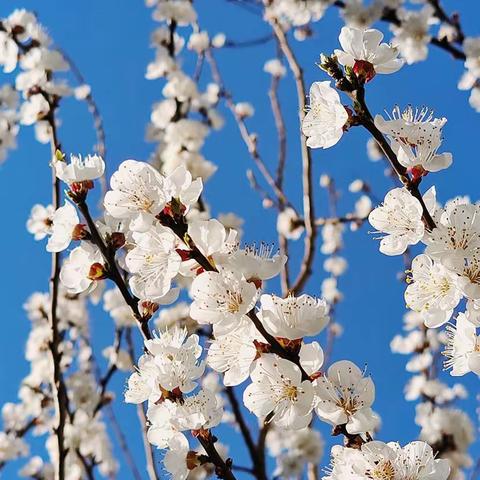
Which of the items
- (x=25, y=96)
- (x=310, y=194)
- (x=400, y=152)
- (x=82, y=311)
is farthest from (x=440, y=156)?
(x=82, y=311)

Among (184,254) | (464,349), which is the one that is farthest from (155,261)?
(464,349)

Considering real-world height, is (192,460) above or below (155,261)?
below

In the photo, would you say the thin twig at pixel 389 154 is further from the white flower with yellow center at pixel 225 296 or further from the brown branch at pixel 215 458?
the brown branch at pixel 215 458

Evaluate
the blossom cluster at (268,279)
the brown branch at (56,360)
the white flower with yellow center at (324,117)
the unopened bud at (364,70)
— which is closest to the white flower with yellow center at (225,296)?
the blossom cluster at (268,279)

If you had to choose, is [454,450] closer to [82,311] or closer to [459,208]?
[82,311]

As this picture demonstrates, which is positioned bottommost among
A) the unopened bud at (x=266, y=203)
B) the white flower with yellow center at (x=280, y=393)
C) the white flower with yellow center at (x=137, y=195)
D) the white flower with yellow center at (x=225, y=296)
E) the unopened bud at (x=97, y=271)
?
the white flower with yellow center at (x=280, y=393)

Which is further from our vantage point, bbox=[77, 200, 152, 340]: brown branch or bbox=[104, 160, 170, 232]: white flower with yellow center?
bbox=[77, 200, 152, 340]: brown branch

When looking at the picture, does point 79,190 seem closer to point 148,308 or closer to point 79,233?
point 79,233

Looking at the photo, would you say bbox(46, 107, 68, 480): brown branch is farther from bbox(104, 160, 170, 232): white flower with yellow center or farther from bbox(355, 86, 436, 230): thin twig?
bbox(355, 86, 436, 230): thin twig

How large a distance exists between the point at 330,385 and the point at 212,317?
0.24 metres

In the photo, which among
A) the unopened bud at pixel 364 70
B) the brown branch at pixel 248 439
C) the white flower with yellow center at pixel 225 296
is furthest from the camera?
the brown branch at pixel 248 439

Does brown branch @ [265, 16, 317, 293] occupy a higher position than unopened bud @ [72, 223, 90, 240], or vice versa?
brown branch @ [265, 16, 317, 293]

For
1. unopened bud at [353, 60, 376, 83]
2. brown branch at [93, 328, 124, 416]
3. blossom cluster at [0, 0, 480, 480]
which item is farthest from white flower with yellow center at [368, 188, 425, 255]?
brown branch at [93, 328, 124, 416]

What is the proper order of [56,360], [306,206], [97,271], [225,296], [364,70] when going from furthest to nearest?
[306,206], [56,360], [97,271], [364,70], [225,296]
